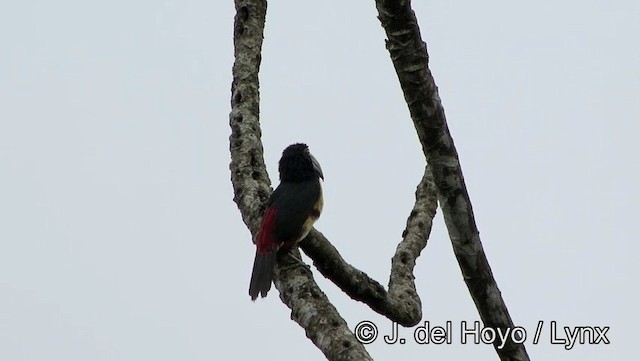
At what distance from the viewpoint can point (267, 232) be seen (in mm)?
5008

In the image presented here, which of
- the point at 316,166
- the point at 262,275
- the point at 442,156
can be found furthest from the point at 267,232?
the point at 442,156

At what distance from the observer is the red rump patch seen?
4.93 m

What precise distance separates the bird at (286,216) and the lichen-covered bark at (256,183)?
0.07 m

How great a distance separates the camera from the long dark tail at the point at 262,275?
4.75 meters

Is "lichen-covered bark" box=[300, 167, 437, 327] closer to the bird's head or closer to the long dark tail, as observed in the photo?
the long dark tail

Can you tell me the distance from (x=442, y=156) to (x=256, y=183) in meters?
1.89

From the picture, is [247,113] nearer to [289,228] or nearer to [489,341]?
[289,228]

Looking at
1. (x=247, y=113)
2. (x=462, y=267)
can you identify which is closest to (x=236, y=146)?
(x=247, y=113)

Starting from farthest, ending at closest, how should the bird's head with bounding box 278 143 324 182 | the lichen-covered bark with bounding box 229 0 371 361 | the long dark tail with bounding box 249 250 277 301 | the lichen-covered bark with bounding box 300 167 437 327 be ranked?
the bird's head with bounding box 278 143 324 182 < the long dark tail with bounding box 249 250 277 301 < the lichen-covered bark with bounding box 300 167 437 327 < the lichen-covered bark with bounding box 229 0 371 361

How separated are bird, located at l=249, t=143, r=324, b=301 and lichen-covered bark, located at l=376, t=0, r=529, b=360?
1440 millimetres

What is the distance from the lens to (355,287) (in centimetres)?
434

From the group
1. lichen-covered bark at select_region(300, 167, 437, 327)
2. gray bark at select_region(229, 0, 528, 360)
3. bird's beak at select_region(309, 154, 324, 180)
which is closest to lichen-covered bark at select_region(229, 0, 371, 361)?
gray bark at select_region(229, 0, 528, 360)

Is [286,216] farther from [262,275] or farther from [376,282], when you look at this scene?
[376,282]

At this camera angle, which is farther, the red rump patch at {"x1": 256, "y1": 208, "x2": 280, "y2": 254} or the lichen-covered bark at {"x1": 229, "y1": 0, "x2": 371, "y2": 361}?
the red rump patch at {"x1": 256, "y1": 208, "x2": 280, "y2": 254}
